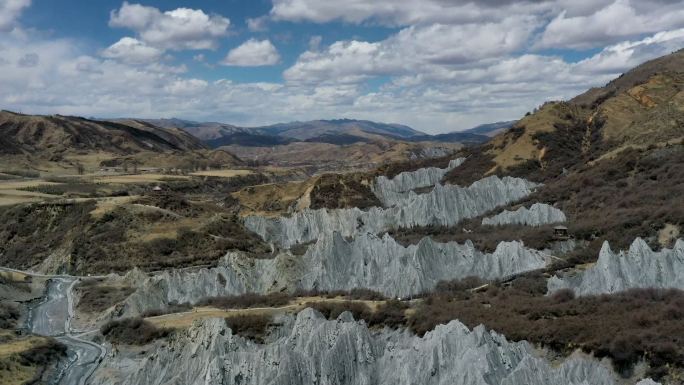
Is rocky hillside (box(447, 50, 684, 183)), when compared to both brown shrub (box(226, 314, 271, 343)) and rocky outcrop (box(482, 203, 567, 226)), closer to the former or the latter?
rocky outcrop (box(482, 203, 567, 226))

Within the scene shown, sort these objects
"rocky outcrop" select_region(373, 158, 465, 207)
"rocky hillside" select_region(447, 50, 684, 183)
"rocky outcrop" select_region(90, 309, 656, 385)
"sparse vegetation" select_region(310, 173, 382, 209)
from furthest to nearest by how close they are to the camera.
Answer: "rocky outcrop" select_region(373, 158, 465, 207), "sparse vegetation" select_region(310, 173, 382, 209), "rocky hillside" select_region(447, 50, 684, 183), "rocky outcrop" select_region(90, 309, 656, 385)

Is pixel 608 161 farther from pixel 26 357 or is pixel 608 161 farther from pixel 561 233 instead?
pixel 26 357

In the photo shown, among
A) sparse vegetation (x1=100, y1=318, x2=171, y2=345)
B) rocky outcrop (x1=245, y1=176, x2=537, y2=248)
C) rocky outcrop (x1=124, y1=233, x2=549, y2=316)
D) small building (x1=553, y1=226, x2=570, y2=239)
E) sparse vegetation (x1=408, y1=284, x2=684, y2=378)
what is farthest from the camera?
rocky outcrop (x1=245, y1=176, x2=537, y2=248)

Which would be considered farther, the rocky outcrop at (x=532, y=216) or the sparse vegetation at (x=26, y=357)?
the rocky outcrop at (x=532, y=216)

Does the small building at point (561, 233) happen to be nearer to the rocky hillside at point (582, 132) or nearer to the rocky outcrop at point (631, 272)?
the rocky outcrop at point (631, 272)

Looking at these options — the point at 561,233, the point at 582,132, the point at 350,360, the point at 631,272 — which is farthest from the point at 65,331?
the point at 582,132

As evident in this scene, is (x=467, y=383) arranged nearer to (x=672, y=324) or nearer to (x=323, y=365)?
(x=323, y=365)

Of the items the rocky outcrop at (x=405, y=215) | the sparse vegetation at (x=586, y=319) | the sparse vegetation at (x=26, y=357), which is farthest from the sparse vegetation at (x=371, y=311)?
the rocky outcrop at (x=405, y=215)

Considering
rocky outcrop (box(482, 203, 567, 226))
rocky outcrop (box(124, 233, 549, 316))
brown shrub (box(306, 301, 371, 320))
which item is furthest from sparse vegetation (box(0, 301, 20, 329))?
rocky outcrop (box(482, 203, 567, 226))
